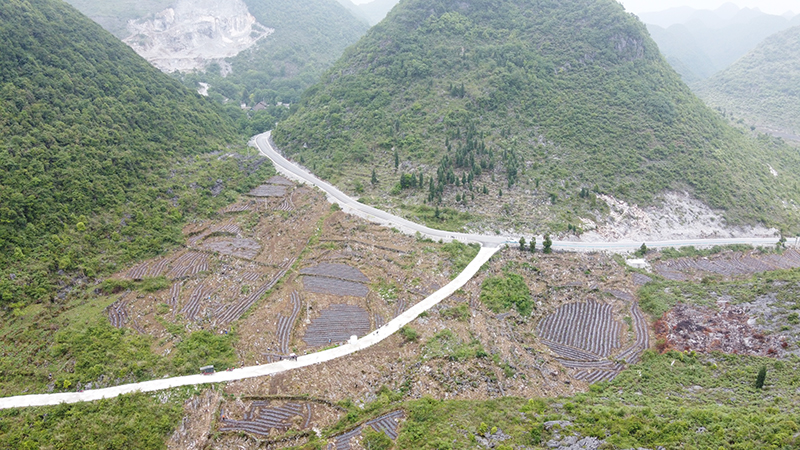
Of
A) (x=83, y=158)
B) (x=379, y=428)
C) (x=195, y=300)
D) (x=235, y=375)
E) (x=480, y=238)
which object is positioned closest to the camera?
(x=379, y=428)

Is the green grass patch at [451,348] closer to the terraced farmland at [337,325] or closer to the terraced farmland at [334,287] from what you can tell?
the terraced farmland at [337,325]

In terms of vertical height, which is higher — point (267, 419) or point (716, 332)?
point (716, 332)

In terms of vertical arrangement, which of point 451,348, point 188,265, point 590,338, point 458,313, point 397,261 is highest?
point 590,338

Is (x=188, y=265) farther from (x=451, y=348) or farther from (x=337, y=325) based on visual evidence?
(x=451, y=348)

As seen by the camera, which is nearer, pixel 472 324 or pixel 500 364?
pixel 500 364

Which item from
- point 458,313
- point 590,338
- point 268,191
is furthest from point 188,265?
point 590,338

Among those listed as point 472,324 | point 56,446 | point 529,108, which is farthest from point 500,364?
point 529,108

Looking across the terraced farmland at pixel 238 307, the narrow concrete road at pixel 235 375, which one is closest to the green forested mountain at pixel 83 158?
the narrow concrete road at pixel 235 375

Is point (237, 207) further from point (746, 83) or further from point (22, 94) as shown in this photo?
point (746, 83)
